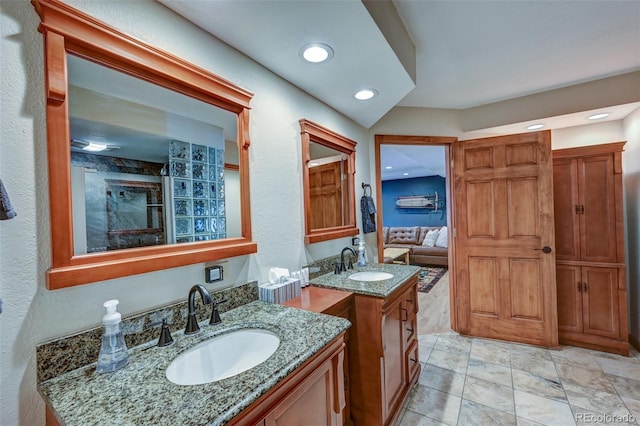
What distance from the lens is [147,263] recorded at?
39.6 inches

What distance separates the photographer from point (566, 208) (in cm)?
260

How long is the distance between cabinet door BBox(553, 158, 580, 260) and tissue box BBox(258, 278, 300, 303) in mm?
2667

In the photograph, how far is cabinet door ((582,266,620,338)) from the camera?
2385 millimetres

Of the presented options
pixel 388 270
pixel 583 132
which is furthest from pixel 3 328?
pixel 583 132

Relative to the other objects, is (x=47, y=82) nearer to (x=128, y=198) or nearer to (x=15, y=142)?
(x=15, y=142)

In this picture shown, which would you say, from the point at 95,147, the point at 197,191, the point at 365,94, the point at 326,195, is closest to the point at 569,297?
the point at 326,195

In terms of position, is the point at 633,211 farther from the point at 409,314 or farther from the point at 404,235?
the point at 404,235

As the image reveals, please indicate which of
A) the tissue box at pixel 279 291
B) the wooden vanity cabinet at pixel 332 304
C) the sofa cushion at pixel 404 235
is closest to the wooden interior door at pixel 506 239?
the wooden vanity cabinet at pixel 332 304

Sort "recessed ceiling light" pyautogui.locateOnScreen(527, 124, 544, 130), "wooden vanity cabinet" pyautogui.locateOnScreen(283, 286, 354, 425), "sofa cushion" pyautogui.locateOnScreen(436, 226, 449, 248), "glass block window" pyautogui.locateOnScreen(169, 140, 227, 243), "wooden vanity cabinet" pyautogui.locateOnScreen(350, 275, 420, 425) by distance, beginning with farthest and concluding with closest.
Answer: "sofa cushion" pyautogui.locateOnScreen(436, 226, 449, 248), "recessed ceiling light" pyautogui.locateOnScreen(527, 124, 544, 130), "wooden vanity cabinet" pyautogui.locateOnScreen(350, 275, 420, 425), "wooden vanity cabinet" pyautogui.locateOnScreen(283, 286, 354, 425), "glass block window" pyautogui.locateOnScreen(169, 140, 227, 243)

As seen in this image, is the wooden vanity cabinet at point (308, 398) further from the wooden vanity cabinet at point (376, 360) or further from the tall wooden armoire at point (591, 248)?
the tall wooden armoire at point (591, 248)

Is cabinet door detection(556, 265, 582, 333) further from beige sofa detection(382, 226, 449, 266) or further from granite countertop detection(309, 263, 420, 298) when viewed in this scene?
beige sofa detection(382, 226, 449, 266)

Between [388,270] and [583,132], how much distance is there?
252 cm

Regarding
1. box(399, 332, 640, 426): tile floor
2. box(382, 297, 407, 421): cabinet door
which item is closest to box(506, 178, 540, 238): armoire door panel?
box(399, 332, 640, 426): tile floor

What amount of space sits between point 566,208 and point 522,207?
0.40m
